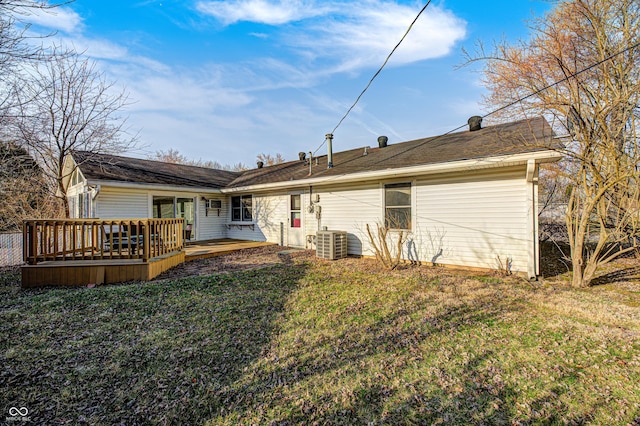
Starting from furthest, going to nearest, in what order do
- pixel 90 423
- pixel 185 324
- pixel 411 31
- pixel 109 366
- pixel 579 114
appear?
pixel 411 31 < pixel 579 114 < pixel 185 324 < pixel 109 366 < pixel 90 423

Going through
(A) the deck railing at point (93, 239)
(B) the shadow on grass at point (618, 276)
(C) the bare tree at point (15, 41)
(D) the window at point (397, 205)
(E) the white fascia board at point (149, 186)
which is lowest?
(B) the shadow on grass at point (618, 276)

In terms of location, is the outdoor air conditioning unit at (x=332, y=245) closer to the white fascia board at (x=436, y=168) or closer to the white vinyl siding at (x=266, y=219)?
the white fascia board at (x=436, y=168)

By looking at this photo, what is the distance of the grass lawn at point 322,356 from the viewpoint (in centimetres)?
222

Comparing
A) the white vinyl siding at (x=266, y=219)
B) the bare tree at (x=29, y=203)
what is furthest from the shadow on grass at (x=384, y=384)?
the bare tree at (x=29, y=203)

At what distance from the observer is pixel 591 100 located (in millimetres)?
5188

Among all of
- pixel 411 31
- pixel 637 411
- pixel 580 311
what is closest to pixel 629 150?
pixel 580 311

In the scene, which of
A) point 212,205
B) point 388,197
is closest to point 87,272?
point 212,205

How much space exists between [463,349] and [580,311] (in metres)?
2.43

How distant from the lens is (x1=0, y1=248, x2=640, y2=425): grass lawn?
7.29 feet

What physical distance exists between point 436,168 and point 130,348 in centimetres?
667

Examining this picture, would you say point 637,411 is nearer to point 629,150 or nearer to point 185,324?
point 185,324

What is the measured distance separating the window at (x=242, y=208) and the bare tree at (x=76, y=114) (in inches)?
181

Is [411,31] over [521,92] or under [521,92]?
over

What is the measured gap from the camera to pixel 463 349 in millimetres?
3109
